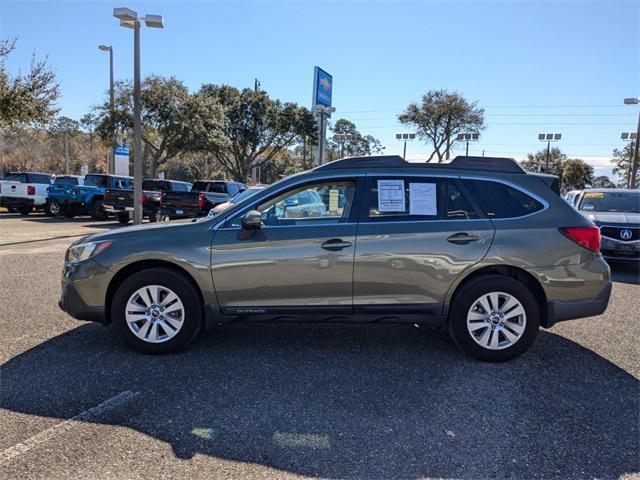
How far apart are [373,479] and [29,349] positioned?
3539 mm

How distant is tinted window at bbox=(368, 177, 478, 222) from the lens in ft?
14.6

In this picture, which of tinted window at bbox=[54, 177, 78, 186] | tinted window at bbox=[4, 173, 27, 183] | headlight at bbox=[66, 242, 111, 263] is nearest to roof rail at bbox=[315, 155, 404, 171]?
headlight at bbox=[66, 242, 111, 263]

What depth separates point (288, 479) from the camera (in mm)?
2717

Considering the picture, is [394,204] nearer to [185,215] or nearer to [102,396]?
[102,396]

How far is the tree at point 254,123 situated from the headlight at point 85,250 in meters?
33.8

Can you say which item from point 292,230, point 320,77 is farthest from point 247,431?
point 320,77

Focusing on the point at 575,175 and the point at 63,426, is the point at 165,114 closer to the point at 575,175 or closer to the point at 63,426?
the point at 63,426

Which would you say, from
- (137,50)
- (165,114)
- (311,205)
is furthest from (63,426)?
(165,114)

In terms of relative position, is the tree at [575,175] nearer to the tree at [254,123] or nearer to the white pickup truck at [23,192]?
the tree at [254,123]

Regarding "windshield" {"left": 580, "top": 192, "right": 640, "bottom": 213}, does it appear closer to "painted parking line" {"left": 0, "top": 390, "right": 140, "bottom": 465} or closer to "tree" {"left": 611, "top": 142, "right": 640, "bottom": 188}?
"painted parking line" {"left": 0, "top": 390, "right": 140, "bottom": 465}

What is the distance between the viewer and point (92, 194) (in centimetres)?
1928

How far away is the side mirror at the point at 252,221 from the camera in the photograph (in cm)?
432

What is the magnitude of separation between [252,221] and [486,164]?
2263mm

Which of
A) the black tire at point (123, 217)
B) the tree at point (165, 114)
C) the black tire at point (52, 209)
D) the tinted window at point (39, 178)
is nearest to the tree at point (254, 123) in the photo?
the tree at point (165, 114)
